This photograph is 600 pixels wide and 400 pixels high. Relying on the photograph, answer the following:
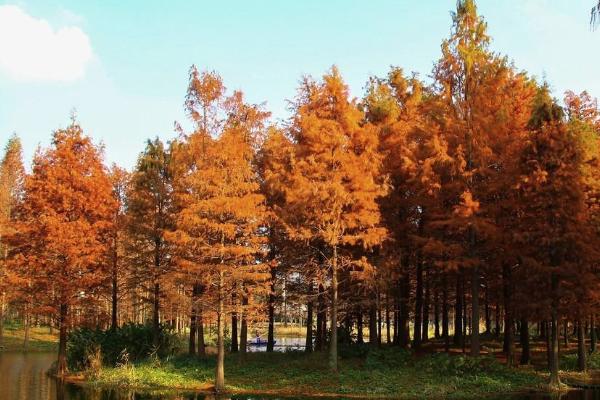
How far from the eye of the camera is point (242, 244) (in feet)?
82.7

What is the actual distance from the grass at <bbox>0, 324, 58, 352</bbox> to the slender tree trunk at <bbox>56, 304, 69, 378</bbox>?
23462 millimetres

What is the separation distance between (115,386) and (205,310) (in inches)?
228

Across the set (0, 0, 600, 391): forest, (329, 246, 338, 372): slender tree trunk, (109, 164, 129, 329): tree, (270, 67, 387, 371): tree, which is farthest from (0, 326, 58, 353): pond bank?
(270, 67, 387, 371): tree

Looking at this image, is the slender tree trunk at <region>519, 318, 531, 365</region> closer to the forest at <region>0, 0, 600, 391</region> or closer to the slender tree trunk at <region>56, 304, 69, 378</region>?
the forest at <region>0, 0, 600, 391</region>

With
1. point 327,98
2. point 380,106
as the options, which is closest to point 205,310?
point 327,98

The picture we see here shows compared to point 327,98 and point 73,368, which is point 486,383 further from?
point 73,368

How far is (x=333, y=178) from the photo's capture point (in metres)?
24.8

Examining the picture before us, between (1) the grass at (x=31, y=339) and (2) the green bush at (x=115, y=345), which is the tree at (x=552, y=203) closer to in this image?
(2) the green bush at (x=115, y=345)

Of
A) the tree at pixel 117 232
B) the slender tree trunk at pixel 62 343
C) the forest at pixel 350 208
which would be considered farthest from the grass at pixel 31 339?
the slender tree trunk at pixel 62 343

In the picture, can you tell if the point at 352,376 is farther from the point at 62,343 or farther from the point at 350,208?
the point at 62,343

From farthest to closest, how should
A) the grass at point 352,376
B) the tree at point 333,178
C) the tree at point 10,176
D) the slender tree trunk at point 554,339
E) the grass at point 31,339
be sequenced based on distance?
the tree at point 10,176 → the grass at point 31,339 → the tree at point 333,178 → the slender tree trunk at point 554,339 → the grass at point 352,376

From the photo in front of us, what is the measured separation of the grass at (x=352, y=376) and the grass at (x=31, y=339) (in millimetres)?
27995

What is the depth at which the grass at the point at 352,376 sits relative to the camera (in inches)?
881

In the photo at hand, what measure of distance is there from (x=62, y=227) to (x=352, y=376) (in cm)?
1714
